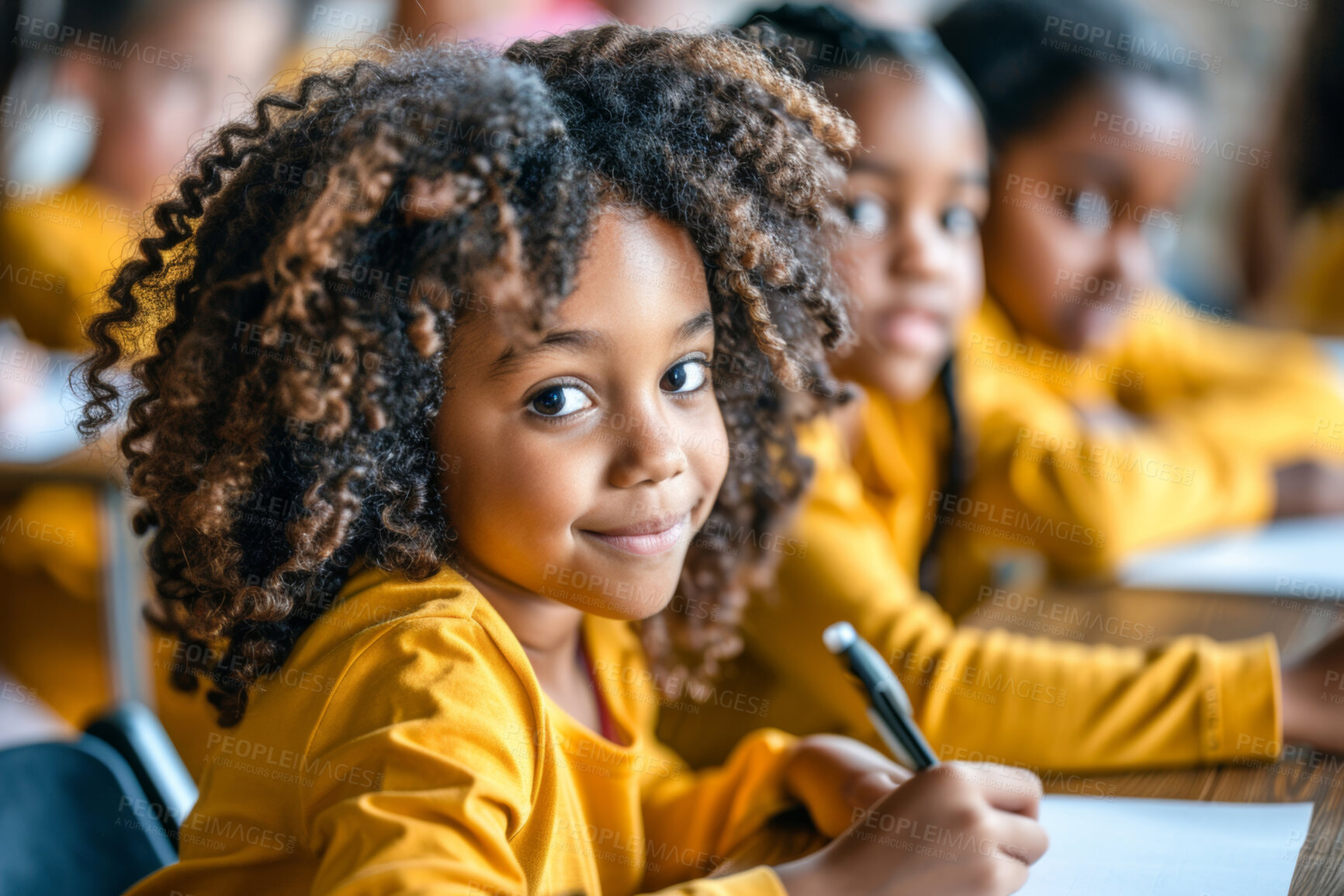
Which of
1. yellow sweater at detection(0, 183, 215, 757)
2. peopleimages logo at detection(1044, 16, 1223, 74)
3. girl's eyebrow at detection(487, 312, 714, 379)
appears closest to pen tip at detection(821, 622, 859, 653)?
girl's eyebrow at detection(487, 312, 714, 379)

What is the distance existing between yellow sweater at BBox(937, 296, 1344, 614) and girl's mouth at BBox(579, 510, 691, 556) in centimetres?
68

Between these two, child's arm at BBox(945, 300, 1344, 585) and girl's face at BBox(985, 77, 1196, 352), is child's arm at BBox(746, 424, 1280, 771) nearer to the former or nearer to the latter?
child's arm at BBox(945, 300, 1344, 585)

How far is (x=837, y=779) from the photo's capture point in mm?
670

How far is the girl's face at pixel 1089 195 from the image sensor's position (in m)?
1.21

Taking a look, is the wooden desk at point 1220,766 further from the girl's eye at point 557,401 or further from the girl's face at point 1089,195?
the girl's face at point 1089,195

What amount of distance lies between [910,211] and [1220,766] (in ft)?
1.72

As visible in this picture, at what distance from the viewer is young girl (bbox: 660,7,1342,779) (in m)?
0.77

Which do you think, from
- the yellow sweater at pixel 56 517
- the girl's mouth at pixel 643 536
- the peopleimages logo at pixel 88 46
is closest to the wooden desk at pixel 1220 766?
the girl's mouth at pixel 643 536

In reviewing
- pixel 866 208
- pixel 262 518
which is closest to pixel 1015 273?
pixel 866 208

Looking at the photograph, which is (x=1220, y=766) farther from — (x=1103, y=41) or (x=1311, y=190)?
(x=1311, y=190)

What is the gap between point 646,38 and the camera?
0.64 meters

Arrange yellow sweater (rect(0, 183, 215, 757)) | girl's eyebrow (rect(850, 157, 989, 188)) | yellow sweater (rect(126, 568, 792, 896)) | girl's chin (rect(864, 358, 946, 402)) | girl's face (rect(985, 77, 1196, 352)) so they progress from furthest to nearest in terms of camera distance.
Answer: yellow sweater (rect(0, 183, 215, 757)) < girl's face (rect(985, 77, 1196, 352)) < girl's chin (rect(864, 358, 946, 402)) < girl's eyebrow (rect(850, 157, 989, 188)) < yellow sweater (rect(126, 568, 792, 896))

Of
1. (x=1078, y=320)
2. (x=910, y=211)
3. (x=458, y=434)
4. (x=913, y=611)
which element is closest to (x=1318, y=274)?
(x=1078, y=320)

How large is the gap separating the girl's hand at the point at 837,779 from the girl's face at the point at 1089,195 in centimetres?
79
